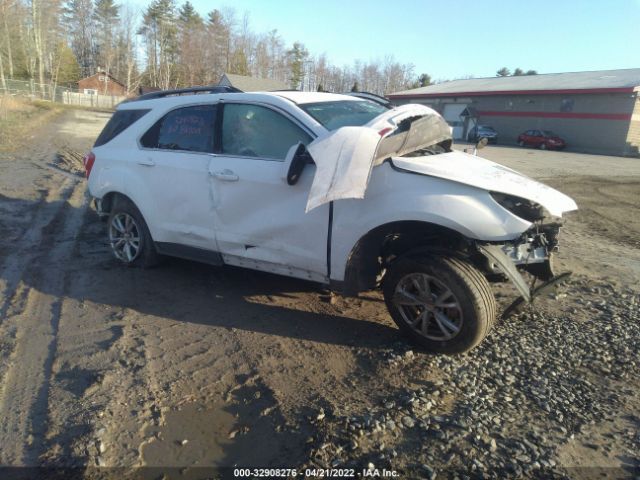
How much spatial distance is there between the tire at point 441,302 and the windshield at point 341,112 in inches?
52.0

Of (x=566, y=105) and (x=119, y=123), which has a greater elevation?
(x=566, y=105)

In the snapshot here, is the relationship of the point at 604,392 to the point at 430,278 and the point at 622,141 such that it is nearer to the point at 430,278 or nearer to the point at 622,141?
the point at 430,278

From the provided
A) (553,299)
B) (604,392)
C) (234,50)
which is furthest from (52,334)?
(234,50)

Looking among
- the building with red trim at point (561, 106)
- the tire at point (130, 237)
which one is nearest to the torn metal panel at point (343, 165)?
the tire at point (130, 237)

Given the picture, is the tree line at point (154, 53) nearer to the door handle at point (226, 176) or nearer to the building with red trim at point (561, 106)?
the building with red trim at point (561, 106)

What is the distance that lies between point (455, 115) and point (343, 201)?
148ft

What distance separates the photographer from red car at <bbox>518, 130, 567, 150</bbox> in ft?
115

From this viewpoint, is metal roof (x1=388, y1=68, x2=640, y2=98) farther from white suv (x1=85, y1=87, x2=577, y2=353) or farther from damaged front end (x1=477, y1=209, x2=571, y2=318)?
white suv (x1=85, y1=87, x2=577, y2=353)

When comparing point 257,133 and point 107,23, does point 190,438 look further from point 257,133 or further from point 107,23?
point 107,23

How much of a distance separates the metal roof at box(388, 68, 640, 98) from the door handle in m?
36.8

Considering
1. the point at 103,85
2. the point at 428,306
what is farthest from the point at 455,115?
the point at 103,85

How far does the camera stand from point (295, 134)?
13.3 ft

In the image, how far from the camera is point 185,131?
4809 millimetres

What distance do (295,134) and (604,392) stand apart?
9.76 feet
